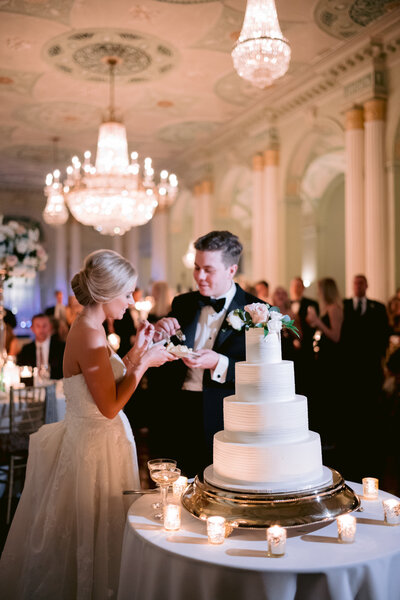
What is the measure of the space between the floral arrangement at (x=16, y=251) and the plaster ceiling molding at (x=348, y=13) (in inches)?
180

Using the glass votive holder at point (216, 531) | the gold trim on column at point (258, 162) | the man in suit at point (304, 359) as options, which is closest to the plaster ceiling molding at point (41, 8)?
the man in suit at point (304, 359)

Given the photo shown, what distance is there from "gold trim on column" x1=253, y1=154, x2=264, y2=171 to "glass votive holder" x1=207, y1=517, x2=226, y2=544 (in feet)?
33.6

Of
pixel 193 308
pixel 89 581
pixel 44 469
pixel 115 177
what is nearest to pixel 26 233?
pixel 115 177

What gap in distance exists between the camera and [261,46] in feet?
15.2

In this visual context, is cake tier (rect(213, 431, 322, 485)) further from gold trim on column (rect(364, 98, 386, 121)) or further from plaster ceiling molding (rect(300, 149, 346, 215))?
plaster ceiling molding (rect(300, 149, 346, 215))

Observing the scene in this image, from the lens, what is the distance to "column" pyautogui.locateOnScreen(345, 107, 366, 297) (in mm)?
8773

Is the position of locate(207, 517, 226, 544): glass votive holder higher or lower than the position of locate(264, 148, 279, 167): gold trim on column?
lower

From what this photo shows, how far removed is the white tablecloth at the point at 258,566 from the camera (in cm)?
170

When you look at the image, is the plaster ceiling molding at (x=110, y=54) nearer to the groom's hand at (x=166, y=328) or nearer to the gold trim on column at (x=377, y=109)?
the gold trim on column at (x=377, y=109)

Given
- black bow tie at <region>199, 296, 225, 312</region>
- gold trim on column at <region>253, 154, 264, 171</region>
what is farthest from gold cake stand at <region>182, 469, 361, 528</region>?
gold trim on column at <region>253, 154, 264, 171</region>

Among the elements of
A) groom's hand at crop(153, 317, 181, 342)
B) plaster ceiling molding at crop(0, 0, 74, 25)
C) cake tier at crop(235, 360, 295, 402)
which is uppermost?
plaster ceiling molding at crop(0, 0, 74, 25)

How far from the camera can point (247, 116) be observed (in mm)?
11469

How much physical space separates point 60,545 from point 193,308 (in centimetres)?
132

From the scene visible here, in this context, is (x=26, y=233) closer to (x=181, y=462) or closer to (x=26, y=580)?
(x=181, y=462)
